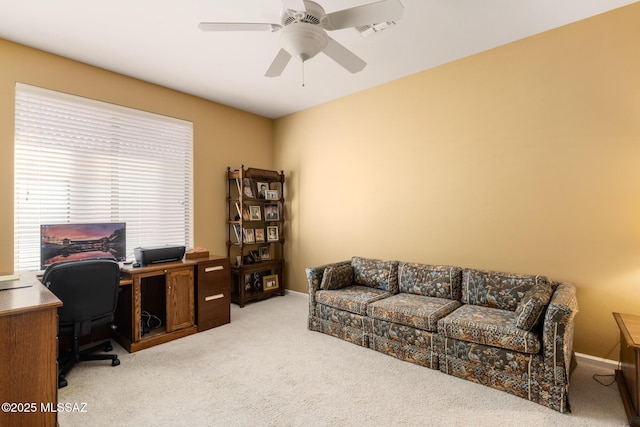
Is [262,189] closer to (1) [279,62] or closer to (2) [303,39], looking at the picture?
(1) [279,62]

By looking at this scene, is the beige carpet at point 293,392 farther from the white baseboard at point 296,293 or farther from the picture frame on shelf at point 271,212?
the picture frame on shelf at point 271,212

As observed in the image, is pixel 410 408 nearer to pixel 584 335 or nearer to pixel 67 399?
pixel 584 335

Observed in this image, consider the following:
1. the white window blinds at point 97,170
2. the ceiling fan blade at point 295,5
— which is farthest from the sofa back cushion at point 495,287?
the white window blinds at point 97,170

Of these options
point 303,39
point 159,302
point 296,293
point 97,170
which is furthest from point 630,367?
point 97,170

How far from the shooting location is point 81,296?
2385mm

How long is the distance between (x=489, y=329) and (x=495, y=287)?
2.21 ft

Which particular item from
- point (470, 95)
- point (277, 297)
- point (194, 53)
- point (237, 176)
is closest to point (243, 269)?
point (277, 297)

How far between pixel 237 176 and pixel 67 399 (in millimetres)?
2943

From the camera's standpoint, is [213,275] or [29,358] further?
[213,275]

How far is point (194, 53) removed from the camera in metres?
3.06

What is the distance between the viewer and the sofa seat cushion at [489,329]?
211 centimetres

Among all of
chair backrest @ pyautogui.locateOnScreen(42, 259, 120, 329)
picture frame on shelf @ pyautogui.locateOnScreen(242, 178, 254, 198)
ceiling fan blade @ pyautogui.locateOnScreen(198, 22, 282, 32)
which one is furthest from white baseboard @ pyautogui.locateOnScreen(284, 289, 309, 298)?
ceiling fan blade @ pyautogui.locateOnScreen(198, 22, 282, 32)

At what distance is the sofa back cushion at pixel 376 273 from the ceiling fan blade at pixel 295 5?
264 centimetres

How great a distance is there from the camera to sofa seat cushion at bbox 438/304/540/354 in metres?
2.11
